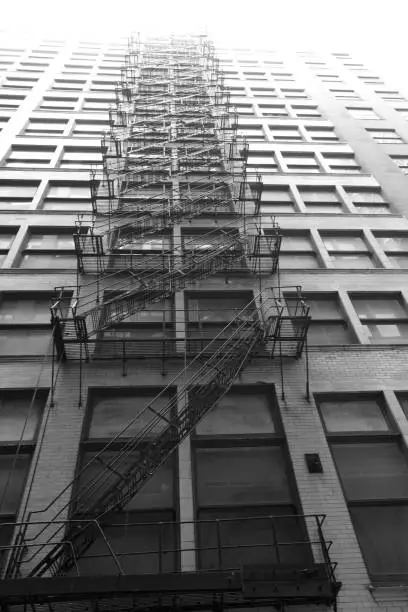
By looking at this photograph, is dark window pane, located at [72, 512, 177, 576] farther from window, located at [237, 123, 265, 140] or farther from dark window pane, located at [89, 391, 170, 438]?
window, located at [237, 123, 265, 140]

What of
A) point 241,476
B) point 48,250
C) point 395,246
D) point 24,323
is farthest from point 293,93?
point 241,476

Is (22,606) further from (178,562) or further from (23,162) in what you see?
(23,162)

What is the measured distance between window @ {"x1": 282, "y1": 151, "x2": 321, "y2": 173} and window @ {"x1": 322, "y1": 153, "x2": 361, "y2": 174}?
30.5 inches

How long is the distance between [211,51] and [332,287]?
39.7 m

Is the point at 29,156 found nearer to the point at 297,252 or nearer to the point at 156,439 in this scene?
the point at 297,252

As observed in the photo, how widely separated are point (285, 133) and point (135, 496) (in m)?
27.9

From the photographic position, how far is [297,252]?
21.5 metres

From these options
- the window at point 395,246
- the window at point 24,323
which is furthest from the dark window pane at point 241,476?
the window at point 395,246

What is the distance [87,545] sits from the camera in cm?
1016

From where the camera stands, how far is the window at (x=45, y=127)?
32.2 metres

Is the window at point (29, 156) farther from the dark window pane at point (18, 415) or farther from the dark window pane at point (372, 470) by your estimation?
the dark window pane at point (372, 470)

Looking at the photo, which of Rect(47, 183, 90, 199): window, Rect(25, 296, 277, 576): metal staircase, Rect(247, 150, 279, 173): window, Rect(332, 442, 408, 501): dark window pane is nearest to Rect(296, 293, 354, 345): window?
Rect(25, 296, 277, 576): metal staircase

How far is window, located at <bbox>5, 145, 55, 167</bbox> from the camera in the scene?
28.3 m

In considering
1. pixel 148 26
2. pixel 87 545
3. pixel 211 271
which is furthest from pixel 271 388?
pixel 148 26
